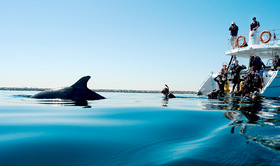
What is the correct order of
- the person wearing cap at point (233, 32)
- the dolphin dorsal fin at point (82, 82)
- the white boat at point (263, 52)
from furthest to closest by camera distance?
the person wearing cap at point (233, 32), the white boat at point (263, 52), the dolphin dorsal fin at point (82, 82)

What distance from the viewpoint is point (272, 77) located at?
16.8 metres

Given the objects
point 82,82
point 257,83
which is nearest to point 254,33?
point 257,83

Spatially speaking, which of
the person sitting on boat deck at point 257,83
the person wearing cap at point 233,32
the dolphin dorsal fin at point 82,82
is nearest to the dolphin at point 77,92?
the dolphin dorsal fin at point 82,82

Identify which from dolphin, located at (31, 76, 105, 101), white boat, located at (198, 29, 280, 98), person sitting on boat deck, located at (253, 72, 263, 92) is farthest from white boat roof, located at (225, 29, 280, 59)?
dolphin, located at (31, 76, 105, 101)

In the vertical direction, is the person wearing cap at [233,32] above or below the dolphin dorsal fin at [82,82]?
above

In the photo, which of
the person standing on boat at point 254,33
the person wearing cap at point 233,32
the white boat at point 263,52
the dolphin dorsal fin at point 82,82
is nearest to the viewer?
the dolphin dorsal fin at point 82,82

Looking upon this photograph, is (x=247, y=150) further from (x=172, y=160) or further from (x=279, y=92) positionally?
(x=279, y=92)

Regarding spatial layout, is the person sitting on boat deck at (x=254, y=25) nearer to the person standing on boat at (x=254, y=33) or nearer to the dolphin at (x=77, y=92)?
the person standing on boat at (x=254, y=33)

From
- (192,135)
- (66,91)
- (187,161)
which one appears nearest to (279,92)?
(66,91)

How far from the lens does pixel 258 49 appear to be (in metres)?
21.0

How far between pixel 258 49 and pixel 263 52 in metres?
1.91

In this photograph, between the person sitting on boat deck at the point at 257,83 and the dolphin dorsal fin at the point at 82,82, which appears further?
the person sitting on boat deck at the point at 257,83

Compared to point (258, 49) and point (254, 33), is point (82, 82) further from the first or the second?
point (254, 33)

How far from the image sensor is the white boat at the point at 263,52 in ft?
55.1
